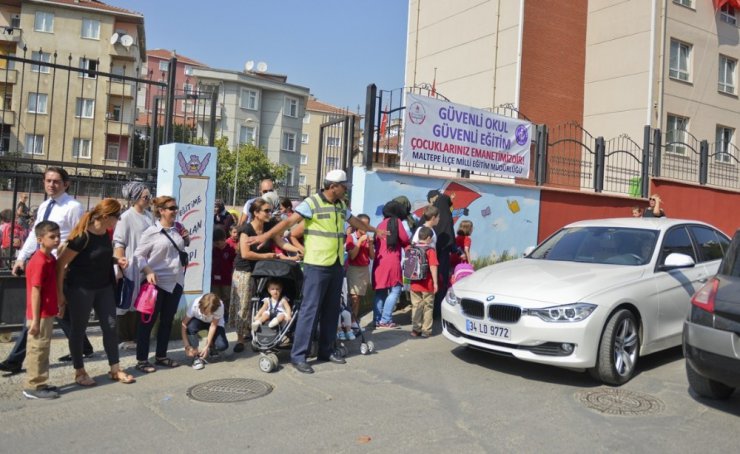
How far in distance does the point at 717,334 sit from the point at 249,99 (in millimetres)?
53900

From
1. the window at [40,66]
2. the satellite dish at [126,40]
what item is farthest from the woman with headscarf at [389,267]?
the satellite dish at [126,40]

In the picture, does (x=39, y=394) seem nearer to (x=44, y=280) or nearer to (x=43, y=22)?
(x=44, y=280)

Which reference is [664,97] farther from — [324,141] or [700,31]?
[324,141]

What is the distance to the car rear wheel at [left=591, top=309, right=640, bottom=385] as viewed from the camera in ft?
18.0

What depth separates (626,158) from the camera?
1577 cm

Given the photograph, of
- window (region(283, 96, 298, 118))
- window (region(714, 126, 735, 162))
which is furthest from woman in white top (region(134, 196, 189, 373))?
window (region(283, 96, 298, 118))

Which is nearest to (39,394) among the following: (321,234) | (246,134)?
(321,234)

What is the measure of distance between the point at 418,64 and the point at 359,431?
77.9ft

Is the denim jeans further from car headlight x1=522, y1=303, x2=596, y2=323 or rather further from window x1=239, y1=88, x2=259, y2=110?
window x1=239, y1=88, x2=259, y2=110

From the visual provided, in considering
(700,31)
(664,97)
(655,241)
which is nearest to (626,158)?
(664,97)

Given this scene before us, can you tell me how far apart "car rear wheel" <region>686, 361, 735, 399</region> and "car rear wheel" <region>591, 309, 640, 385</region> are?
0.62 m

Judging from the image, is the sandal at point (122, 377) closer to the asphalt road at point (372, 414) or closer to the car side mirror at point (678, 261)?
the asphalt road at point (372, 414)

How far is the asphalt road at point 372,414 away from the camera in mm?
4168

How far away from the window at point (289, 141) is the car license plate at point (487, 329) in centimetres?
5203
